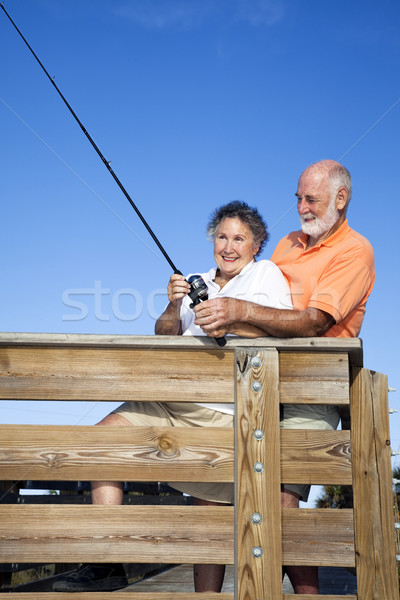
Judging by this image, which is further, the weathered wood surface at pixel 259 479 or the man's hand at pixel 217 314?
the man's hand at pixel 217 314

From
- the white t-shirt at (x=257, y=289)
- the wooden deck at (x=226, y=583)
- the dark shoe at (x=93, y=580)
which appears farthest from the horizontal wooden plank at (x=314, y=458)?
the wooden deck at (x=226, y=583)

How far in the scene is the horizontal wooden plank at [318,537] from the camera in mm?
2398

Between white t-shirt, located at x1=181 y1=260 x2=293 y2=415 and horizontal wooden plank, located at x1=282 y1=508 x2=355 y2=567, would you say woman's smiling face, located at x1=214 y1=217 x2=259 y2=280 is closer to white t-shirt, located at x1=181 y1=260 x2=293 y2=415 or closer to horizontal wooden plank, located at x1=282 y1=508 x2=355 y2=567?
white t-shirt, located at x1=181 y1=260 x2=293 y2=415

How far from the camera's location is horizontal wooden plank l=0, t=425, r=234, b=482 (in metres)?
2.46

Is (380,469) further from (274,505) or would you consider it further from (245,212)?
(245,212)

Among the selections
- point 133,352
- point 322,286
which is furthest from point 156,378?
point 322,286

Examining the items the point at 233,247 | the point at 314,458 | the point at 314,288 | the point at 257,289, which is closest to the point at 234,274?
the point at 233,247

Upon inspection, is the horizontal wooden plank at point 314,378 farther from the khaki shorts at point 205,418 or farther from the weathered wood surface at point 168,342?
the khaki shorts at point 205,418

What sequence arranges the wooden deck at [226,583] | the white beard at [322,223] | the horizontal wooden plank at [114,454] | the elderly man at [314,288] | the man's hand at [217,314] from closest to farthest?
1. the horizontal wooden plank at [114,454]
2. the man's hand at [217,314]
3. the elderly man at [314,288]
4. the white beard at [322,223]
5. the wooden deck at [226,583]

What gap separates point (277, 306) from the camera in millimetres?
3312

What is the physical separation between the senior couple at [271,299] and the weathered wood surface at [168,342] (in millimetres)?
126

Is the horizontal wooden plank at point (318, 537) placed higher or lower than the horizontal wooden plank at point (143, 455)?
lower

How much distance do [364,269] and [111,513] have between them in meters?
1.86

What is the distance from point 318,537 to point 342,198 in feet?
7.36
